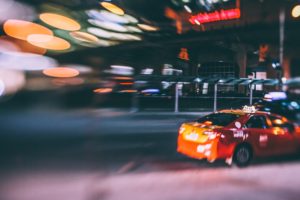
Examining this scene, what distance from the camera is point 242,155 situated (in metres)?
7.67

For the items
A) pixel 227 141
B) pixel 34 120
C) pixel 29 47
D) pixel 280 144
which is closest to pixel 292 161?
pixel 280 144

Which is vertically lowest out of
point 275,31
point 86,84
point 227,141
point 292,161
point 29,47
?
point 292,161

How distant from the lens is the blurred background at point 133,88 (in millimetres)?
6328

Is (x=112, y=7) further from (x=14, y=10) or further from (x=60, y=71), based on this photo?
(x=60, y=71)

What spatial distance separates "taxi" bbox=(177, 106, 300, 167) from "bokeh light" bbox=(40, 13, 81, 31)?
6.96m

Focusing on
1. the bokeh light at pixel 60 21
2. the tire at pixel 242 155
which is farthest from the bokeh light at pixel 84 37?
the tire at pixel 242 155

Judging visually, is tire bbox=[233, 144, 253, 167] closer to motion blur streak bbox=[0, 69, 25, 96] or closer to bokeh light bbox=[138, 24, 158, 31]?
bokeh light bbox=[138, 24, 158, 31]

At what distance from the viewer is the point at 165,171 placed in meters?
7.23

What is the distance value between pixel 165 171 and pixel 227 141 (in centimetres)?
147

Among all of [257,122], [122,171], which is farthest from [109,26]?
[122,171]

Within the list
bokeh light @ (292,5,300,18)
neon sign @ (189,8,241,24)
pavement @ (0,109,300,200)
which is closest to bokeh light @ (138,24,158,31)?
neon sign @ (189,8,241,24)

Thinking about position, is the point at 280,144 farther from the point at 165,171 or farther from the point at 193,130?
the point at 165,171

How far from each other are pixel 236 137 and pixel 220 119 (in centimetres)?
57

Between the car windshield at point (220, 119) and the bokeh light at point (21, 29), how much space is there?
6.71m
